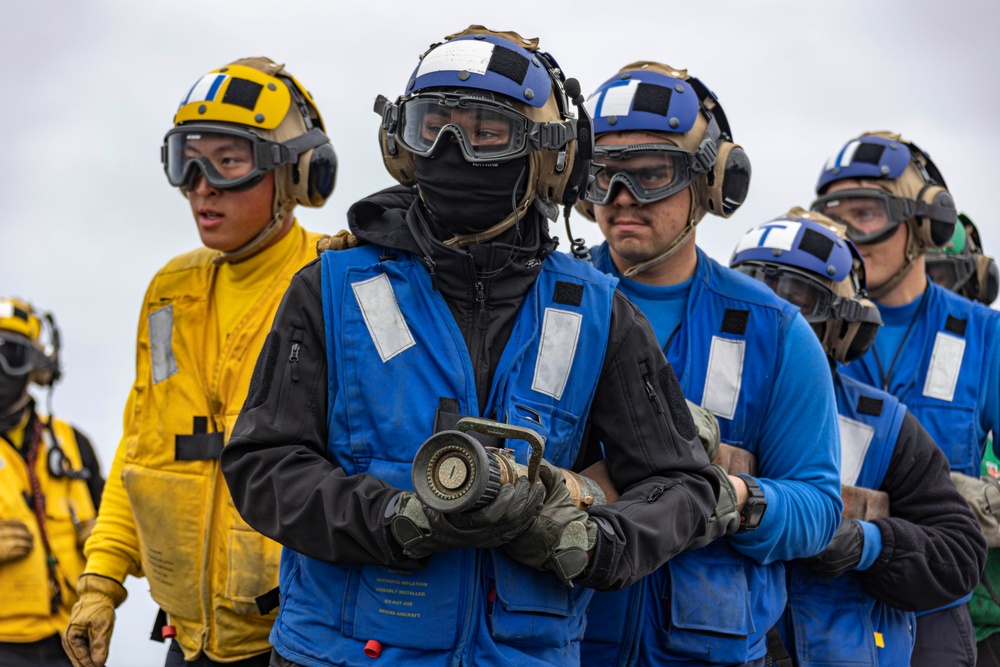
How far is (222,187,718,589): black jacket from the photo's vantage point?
365 centimetres

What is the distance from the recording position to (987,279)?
980 cm

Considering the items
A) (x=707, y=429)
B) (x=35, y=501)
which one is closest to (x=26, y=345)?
(x=35, y=501)

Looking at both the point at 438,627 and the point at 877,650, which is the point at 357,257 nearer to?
the point at 438,627

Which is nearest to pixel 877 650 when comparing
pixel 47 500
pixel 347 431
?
pixel 347 431

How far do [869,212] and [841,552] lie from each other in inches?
106

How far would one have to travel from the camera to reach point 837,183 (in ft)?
25.0

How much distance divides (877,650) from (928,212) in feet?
8.99

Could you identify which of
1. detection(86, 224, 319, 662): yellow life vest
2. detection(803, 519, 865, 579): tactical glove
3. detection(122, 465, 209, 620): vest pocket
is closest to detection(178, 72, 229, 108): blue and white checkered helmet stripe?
detection(86, 224, 319, 662): yellow life vest

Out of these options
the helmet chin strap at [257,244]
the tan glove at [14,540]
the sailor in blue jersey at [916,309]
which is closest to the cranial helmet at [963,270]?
the sailor in blue jersey at [916,309]

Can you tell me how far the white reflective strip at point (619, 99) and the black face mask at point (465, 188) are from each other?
1.22 meters

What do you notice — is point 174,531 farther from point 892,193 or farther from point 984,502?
point 892,193

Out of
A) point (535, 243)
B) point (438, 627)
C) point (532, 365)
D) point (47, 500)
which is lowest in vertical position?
point (47, 500)

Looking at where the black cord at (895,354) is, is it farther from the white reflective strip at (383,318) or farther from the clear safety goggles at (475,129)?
the white reflective strip at (383,318)

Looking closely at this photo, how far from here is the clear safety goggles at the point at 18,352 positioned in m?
8.83
